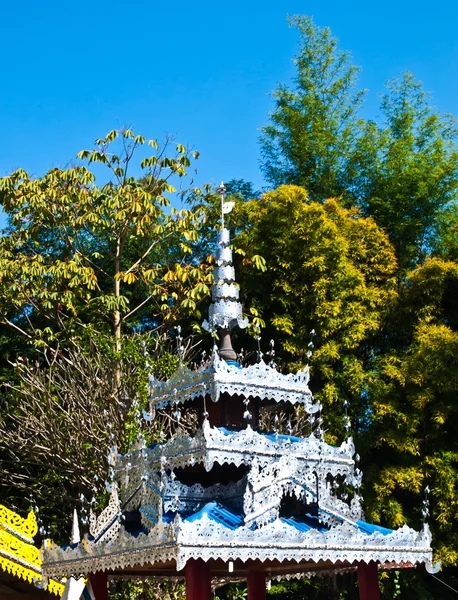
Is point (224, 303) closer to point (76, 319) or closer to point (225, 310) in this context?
point (225, 310)

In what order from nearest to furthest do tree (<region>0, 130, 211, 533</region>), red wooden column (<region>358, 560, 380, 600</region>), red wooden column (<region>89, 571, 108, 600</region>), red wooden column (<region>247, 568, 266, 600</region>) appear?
red wooden column (<region>358, 560, 380, 600</region>), red wooden column (<region>89, 571, 108, 600</region>), red wooden column (<region>247, 568, 266, 600</region>), tree (<region>0, 130, 211, 533</region>)

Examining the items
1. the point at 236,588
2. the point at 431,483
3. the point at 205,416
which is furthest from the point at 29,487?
the point at 205,416

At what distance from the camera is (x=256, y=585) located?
9.67 meters

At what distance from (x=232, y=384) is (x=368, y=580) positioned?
254cm

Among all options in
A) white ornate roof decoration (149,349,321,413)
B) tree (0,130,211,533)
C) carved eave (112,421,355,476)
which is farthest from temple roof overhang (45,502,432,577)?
tree (0,130,211,533)

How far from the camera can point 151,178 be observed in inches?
695

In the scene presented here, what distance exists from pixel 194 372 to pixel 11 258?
372 inches

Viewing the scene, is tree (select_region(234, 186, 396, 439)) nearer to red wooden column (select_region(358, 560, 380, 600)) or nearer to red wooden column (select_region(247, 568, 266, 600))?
red wooden column (select_region(247, 568, 266, 600))

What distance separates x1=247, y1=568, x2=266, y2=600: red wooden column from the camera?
960cm

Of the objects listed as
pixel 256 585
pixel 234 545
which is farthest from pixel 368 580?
pixel 234 545

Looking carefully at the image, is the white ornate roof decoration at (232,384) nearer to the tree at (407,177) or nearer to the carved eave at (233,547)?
the carved eave at (233,547)

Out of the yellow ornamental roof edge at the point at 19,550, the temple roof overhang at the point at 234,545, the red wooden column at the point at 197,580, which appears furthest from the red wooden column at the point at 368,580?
the yellow ornamental roof edge at the point at 19,550

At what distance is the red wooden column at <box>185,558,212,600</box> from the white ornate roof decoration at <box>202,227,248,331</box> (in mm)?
2599

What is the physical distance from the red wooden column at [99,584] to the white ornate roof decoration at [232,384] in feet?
6.40
